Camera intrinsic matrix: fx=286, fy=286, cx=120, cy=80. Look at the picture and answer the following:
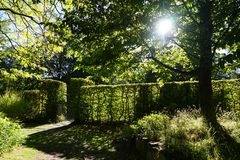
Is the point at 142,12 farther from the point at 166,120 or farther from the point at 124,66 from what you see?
the point at 166,120

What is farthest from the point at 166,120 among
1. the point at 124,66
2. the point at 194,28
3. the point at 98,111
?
the point at 98,111

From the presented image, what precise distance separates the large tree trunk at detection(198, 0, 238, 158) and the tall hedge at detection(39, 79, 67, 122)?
34.5 ft

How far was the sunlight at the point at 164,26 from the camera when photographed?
662cm

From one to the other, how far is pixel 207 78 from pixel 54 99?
10.8 meters

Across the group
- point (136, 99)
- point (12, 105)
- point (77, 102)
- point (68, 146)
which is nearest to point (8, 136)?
point (68, 146)

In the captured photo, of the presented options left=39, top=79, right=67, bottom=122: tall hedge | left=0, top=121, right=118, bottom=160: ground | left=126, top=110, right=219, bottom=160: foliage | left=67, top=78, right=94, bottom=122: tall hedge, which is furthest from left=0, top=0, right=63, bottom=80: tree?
left=39, top=79, right=67, bottom=122: tall hedge

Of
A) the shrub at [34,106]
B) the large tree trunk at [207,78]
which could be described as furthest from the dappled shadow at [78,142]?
the shrub at [34,106]

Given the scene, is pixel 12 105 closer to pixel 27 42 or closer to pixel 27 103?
pixel 27 103

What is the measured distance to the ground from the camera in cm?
777

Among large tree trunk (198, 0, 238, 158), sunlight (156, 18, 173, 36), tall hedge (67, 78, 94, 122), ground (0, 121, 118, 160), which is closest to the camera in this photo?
large tree trunk (198, 0, 238, 158)

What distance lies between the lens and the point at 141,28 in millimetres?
7195

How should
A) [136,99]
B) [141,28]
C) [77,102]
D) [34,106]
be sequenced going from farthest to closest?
[34,106], [77,102], [136,99], [141,28]

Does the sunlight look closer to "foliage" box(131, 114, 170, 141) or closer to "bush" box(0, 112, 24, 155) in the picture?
"foliage" box(131, 114, 170, 141)

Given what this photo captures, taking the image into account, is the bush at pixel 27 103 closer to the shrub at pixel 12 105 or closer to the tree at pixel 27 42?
the shrub at pixel 12 105
